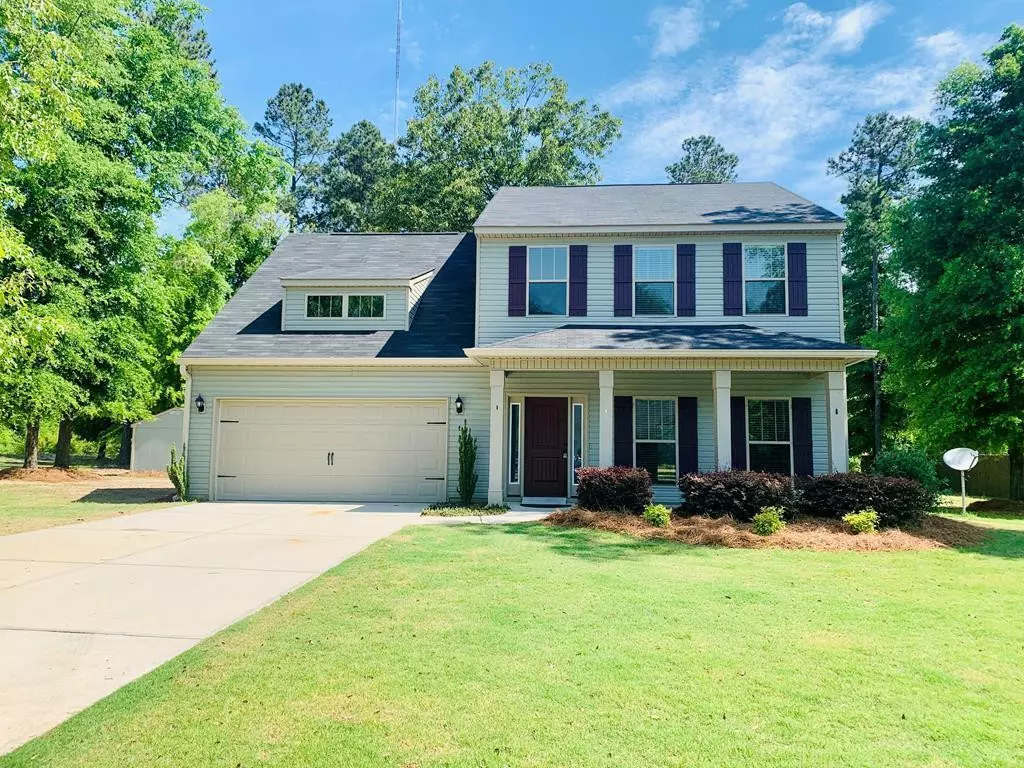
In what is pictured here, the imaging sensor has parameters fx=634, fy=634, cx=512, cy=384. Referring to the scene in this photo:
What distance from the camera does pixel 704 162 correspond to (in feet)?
133

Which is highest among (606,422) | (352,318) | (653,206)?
(653,206)

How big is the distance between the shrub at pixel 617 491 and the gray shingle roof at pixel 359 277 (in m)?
4.26

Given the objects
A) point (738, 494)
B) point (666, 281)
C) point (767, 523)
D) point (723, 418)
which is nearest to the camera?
point (767, 523)

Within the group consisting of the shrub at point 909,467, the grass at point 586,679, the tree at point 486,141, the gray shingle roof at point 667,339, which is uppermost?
the tree at point 486,141

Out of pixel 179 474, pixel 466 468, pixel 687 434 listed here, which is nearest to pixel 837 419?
pixel 687 434

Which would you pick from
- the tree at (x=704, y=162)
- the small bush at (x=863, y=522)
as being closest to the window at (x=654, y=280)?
the small bush at (x=863, y=522)

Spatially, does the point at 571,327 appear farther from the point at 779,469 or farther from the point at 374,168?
the point at 374,168

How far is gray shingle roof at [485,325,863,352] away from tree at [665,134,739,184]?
30.7 m

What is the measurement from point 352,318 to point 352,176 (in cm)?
2781

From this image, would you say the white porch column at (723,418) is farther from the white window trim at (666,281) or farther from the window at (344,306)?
the window at (344,306)

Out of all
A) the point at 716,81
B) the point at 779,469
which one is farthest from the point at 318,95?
the point at 779,469

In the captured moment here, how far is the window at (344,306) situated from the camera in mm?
14336

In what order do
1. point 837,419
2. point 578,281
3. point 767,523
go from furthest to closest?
point 578,281 → point 837,419 → point 767,523

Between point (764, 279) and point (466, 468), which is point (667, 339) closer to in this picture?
point (764, 279)
